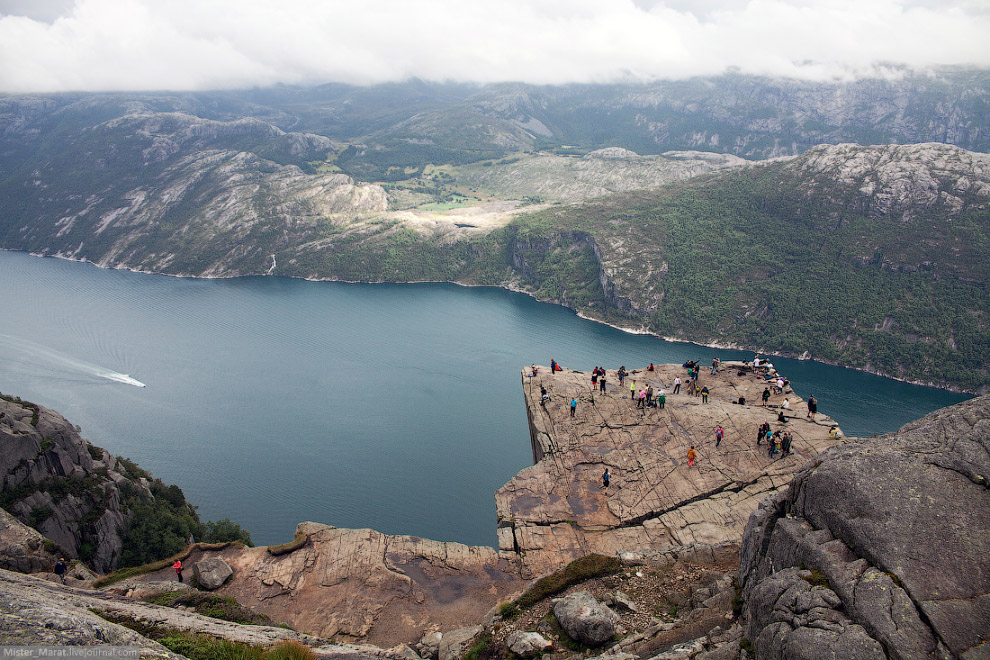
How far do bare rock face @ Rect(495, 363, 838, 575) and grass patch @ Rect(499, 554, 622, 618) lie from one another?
2409 mm

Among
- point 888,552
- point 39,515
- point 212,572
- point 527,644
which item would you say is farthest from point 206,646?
point 39,515

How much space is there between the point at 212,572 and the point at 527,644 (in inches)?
725

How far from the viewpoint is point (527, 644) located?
749 inches

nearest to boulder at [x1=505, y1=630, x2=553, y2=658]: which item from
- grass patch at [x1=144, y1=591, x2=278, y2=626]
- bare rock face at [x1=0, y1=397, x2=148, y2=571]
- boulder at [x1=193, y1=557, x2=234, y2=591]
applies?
grass patch at [x1=144, y1=591, x2=278, y2=626]

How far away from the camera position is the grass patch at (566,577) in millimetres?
22125

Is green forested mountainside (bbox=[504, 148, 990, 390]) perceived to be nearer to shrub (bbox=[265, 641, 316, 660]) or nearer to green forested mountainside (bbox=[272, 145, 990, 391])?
green forested mountainside (bbox=[272, 145, 990, 391])

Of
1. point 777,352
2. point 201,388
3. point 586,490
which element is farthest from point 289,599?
point 777,352

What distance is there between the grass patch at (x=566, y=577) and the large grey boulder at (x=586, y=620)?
65.7 inches

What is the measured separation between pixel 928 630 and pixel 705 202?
19191 cm

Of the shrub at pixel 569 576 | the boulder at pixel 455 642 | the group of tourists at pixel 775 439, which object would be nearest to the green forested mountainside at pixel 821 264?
the group of tourists at pixel 775 439

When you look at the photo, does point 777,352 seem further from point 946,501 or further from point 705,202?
point 946,501

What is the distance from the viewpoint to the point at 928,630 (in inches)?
459

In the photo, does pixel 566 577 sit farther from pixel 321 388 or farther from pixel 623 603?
pixel 321 388

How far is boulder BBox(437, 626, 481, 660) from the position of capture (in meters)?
20.8
